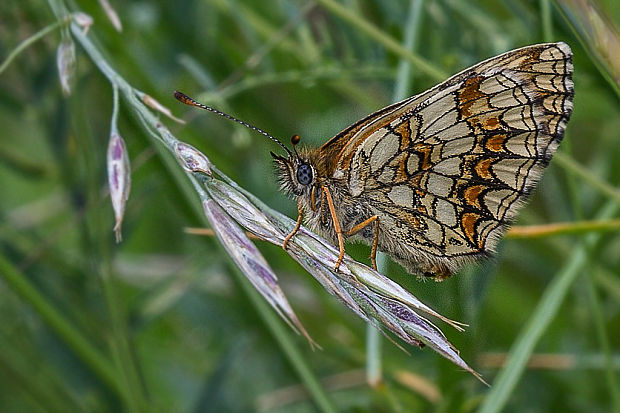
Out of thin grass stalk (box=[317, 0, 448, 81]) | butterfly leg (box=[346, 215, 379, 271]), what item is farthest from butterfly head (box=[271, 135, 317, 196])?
thin grass stalk (box=[317, 0, 448, 81])

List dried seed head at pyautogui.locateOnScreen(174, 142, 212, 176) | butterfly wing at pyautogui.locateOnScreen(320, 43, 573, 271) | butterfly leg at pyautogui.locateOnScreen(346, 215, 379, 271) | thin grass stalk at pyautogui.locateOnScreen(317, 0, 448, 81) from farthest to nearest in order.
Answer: thin grass stalk at pyautogui.locateOnScreen(317, 0, 448, 81), butterfly leg at pyautogui.locateOnScreen(346, 215, 379, 271), butterfly wing at pyautogui.locateOnScreen(320, 43, 573, 271), dried seed head at pyautogui.locateOnScreen(174, 142, 212, 176)

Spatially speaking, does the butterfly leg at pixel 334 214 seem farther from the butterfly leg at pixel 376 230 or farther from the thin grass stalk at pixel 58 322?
the thin grass stalk at pixel 58 322

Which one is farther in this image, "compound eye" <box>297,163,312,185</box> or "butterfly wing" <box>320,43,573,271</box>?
"compound eye" <box>297,163,312,185</box>

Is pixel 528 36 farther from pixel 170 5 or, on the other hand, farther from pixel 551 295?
pixel 170 5

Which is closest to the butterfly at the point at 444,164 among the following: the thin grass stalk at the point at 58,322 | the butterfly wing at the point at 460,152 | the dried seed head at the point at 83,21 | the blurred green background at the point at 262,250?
the butterfly wing at the point at 460,152

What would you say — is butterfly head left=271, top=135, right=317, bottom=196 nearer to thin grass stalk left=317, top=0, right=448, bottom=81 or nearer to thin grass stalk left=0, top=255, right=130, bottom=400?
thin grass stalk left=317, top=0, right=448, bottom=81
